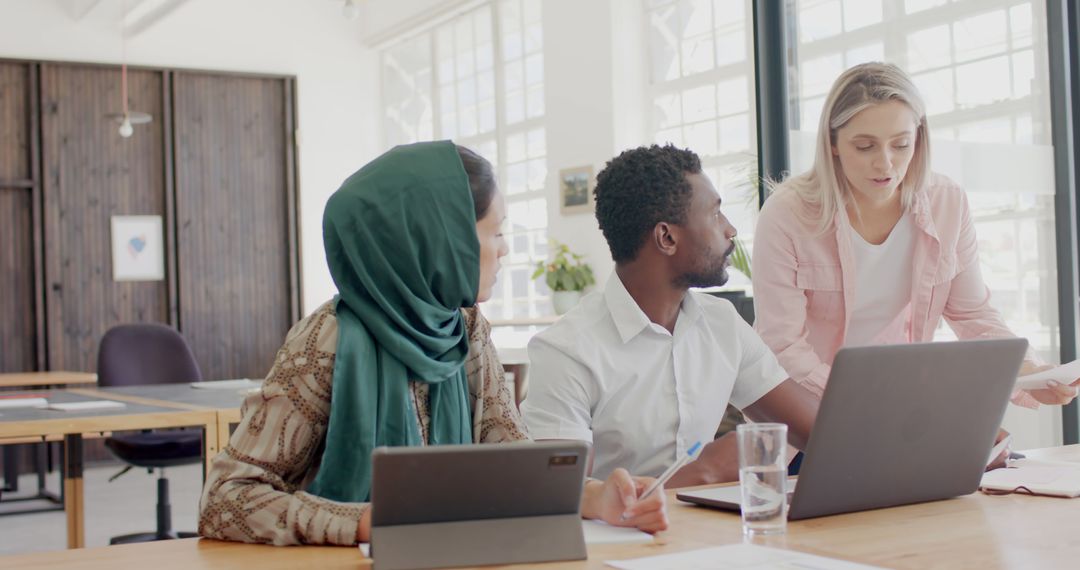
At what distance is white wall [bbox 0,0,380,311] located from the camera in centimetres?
769

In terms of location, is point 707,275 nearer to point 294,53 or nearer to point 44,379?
point 44,379

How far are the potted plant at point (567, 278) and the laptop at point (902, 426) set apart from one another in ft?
16.6

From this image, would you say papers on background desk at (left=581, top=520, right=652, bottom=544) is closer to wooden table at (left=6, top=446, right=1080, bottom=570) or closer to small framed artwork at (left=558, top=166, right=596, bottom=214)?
wooden table at (left=6, top=446, right=1080, bottom=570)

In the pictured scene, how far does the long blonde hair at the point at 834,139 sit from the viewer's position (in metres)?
2.05

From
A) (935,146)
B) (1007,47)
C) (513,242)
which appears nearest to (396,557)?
(935,146)

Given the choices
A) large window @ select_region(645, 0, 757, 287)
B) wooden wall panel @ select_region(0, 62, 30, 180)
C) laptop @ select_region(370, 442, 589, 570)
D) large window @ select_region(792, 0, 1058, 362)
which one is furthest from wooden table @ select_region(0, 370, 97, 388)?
laptop @ select_region(370, 442, 589, 570)

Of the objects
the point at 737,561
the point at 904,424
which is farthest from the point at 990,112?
the point at 737,561

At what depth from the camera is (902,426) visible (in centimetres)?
134

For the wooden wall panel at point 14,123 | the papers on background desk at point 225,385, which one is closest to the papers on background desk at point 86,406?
the papers on background desk at point 225,385

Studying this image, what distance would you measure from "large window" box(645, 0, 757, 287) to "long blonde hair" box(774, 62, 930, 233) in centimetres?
348

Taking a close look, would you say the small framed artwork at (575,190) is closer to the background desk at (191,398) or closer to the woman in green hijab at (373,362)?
the background desk at (191,398)

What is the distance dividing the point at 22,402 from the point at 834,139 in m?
2.91

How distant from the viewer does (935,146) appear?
11.3 ft

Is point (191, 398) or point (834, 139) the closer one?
point (834, 139)
